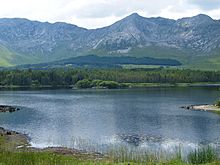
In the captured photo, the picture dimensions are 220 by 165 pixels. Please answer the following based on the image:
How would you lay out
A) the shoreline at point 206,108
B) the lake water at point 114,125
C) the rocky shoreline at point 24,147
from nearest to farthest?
the rocky shoreline at point 24,147 < the lake water at point 114,125 < the shoreline at point 206,108

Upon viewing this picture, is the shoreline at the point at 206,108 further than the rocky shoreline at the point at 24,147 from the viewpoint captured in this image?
Yes

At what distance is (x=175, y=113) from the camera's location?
440ft

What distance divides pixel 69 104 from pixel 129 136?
78.6 m

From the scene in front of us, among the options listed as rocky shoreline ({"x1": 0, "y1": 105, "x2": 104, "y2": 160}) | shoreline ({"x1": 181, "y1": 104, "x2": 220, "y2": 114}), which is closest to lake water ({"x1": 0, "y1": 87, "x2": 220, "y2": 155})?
rocky shoreline ({"x1": 0, "y1": 105, "x2": 104, "y2": 160})

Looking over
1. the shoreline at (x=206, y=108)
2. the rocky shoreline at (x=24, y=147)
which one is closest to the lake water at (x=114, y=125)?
the rocky shoreline at (x=24, y=147)

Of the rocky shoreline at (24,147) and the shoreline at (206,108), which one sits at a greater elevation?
the rocky shoreline at (24,147)

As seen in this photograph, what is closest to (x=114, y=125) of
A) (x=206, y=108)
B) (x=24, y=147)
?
(x=24, y=147)

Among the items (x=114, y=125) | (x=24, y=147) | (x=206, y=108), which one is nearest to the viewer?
(x=24, y=147)

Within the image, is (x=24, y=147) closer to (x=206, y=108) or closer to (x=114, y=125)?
(x=114, y=125)

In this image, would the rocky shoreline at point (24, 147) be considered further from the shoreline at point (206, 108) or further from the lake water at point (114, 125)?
the shoreline at point (206, 108)

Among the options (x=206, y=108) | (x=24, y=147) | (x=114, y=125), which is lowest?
(x=114, y=125)

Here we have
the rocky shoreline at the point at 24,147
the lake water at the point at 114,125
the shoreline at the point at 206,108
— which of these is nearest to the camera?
the rocky shoreline at the point at 24,147

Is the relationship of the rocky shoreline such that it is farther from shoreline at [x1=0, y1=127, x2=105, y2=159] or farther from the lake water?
the lake water

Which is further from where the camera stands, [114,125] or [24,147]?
[114,125]
